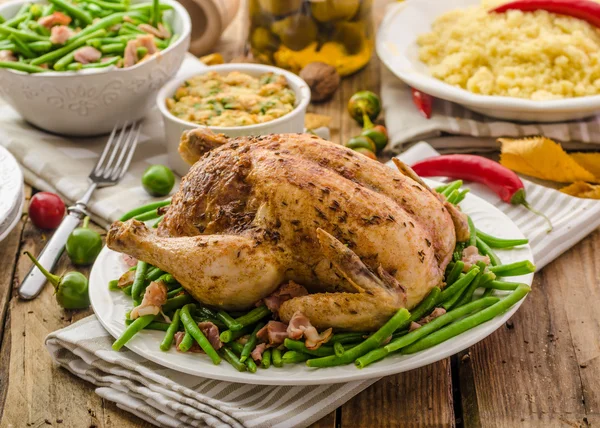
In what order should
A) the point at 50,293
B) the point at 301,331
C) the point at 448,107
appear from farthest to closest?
the point at 448,107 < the point at 50,293 < the point at 301,331

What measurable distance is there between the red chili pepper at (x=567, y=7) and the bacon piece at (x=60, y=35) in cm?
293

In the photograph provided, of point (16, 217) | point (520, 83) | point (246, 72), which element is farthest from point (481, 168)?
point (16, 217)

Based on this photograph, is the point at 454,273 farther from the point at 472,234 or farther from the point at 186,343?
the point at 186,343

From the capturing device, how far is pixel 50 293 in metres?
4.02

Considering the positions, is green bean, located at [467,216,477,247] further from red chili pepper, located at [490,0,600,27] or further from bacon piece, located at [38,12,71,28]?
bacon piece, located at [38,12,71,28]

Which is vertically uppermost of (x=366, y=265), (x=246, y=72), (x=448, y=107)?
(x=366, y=265)

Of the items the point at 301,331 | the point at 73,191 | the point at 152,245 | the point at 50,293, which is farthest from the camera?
the point at 73,191

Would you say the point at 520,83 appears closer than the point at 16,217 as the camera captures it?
No

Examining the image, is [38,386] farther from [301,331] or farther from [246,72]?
[246,72]

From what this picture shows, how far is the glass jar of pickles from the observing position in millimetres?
5750

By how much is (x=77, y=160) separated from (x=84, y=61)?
0.63 metres

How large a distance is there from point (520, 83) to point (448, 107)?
1.71 feet

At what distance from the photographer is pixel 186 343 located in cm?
309

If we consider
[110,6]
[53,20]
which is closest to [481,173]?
[110,6]
